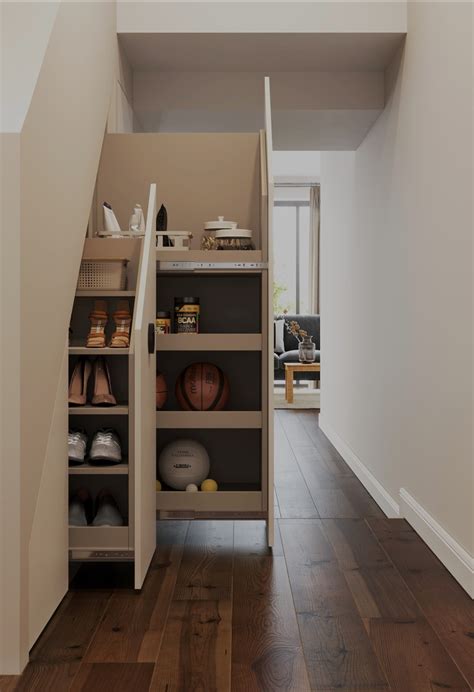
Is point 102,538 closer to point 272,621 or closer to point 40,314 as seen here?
point 272,621

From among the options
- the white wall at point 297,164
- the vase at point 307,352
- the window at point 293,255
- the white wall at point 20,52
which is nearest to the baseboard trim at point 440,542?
the white wall at point 20,52

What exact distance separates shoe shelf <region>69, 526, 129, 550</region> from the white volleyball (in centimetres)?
56

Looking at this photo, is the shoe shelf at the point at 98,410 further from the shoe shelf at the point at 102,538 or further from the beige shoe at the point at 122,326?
the shoe shelf at the point at 102,538

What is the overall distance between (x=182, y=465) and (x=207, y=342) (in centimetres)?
54

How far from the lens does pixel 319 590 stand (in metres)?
2.58

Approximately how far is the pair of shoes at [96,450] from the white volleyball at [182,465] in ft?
1.44

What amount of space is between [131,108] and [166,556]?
7.88 feet

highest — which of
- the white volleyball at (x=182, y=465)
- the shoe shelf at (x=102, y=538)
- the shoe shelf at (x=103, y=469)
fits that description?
the shoe shelf at (x=103, y=469)

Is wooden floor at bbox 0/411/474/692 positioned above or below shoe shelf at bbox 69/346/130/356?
below

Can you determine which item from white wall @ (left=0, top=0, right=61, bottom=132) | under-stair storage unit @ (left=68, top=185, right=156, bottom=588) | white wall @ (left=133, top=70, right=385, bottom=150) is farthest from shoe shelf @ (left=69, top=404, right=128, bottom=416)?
white wall @ (left=133, top=70, right=385, bottom=150)

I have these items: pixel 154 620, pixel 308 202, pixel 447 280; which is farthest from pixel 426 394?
pixel 308 202

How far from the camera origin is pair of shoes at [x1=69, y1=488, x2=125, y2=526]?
2.74 metres

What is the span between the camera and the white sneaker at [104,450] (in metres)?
2.68

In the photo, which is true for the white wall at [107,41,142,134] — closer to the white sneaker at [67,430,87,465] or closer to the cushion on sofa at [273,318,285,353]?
the white sneaker at [67,430,87,465]
